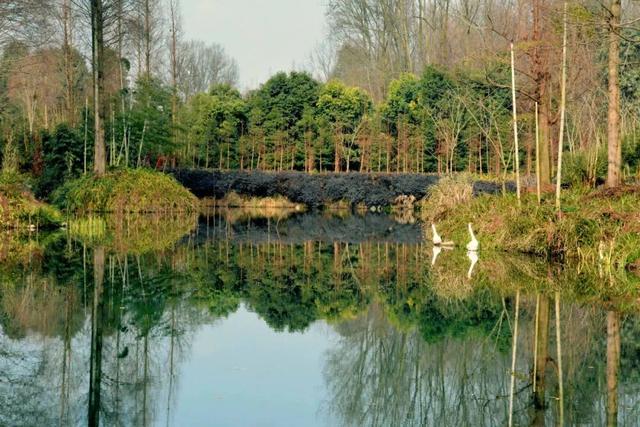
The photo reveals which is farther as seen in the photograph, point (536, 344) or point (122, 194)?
point (122, 194)

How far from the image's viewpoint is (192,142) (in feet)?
104

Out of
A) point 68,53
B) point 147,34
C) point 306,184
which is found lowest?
point 306,184

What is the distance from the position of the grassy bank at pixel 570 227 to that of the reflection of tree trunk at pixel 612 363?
3889 mm

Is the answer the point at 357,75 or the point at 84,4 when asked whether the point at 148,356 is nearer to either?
the point at 84,4

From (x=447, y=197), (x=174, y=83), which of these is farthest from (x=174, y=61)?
(x=447, y=197)

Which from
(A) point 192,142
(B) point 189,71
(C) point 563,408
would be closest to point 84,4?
(A) point 192,142

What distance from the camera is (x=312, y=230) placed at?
769 inches

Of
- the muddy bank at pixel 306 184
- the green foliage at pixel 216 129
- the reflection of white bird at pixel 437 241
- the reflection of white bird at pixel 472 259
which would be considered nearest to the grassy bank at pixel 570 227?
the reflection of white bird at pixel 437 241

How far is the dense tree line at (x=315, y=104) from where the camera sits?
20750mm

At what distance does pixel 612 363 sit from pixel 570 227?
6666 mm

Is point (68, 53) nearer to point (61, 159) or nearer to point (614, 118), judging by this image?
point (61, 159)

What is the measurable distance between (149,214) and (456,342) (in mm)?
17766

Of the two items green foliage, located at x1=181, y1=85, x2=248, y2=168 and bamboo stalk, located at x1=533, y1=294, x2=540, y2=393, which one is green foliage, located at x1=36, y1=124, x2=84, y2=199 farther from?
bamboo stalk, located at x1=533, y1=294, x2=540, y2=393

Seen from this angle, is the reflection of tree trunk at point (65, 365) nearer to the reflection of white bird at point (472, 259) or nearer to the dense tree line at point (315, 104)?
the reflection of white bird at point (472, 259)
